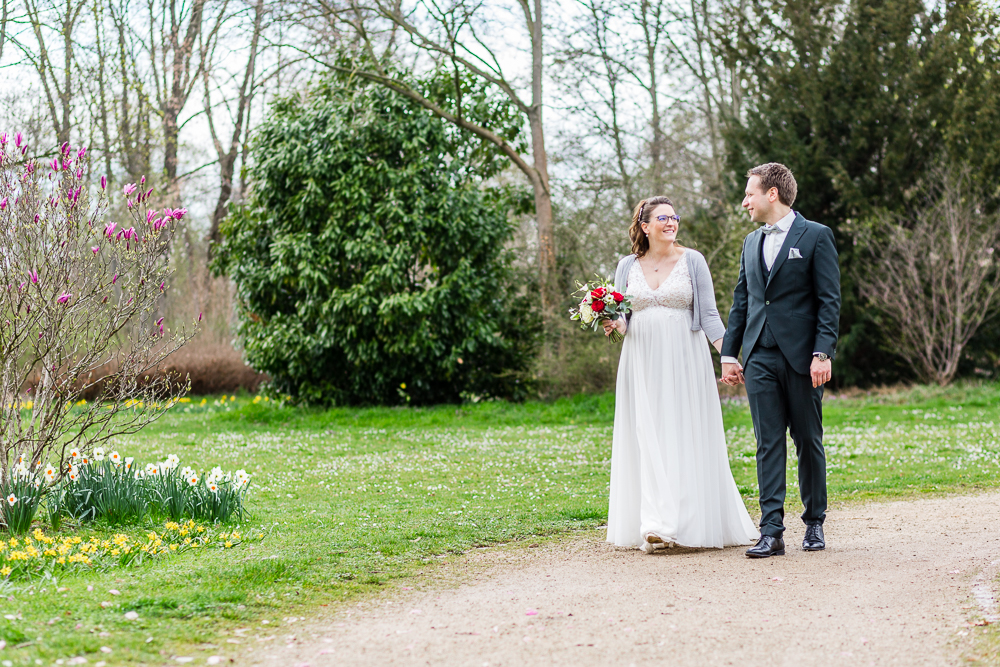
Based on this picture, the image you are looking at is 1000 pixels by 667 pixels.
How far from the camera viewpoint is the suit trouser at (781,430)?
537 cm

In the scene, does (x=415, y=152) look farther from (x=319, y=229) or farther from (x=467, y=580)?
(x=467, y=580)

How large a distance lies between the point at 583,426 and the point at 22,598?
32.6 feet

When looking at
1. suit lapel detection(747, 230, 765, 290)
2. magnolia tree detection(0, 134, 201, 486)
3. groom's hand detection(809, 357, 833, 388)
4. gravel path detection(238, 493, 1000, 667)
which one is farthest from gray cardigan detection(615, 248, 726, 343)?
magnolia tree detection(0, 134, 201, 486)

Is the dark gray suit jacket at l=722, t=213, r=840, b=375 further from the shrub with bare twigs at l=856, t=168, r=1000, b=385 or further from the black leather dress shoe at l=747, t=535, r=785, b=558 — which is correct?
the shrub with bare twigs at l=856, t=168, r=1000, b=385

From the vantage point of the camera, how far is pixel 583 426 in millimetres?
13562

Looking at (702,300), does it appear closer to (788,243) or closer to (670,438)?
(788,243)

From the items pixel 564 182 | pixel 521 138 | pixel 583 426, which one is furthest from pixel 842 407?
pixel 564 182

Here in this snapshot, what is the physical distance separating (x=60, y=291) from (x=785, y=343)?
4.58m

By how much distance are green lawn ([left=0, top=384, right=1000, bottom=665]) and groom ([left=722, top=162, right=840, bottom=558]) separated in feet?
5.42

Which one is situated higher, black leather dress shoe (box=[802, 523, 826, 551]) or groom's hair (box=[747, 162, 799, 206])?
groom's hair (box=[747, 162, 799, 206])

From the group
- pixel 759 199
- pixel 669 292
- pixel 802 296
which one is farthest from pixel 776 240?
pixel 669 292

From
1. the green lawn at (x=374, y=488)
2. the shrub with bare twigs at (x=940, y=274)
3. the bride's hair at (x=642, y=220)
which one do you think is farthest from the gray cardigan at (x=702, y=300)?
the shrub with bare twigs at (x=940, y=274)

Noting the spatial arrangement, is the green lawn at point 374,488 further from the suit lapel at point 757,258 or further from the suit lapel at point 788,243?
the suit lapel at point 788,243

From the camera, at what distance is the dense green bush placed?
1535cm
